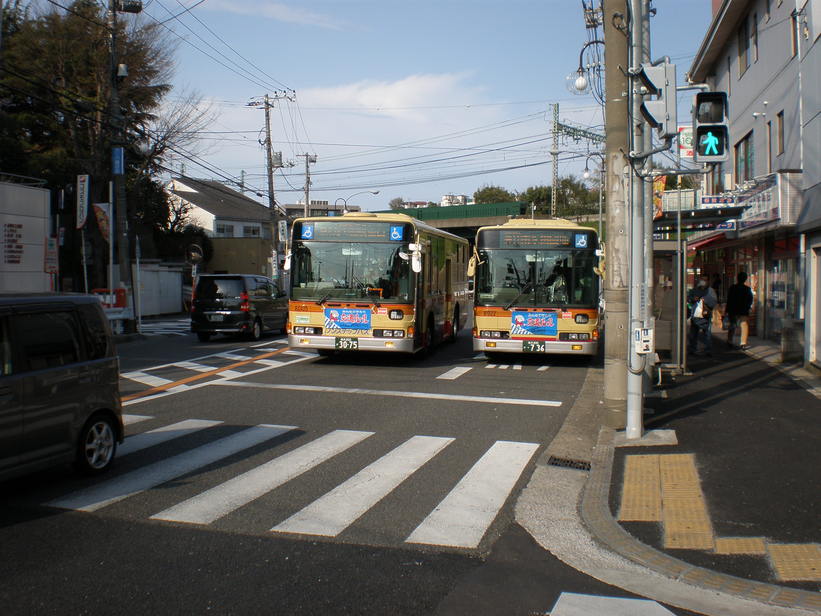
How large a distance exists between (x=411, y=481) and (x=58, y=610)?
3570 millimetres

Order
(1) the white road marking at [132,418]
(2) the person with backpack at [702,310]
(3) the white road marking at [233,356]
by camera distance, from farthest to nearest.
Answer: (3) the white road marking at [233,356]
(2) the person with backpack at [702,310]
(1) the white road marking at [132,418]

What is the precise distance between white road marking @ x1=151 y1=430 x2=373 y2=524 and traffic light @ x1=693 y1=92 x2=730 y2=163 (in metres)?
5.02

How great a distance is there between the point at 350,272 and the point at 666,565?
35.9ft

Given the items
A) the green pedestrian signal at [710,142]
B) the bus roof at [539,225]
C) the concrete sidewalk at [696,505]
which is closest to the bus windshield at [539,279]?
the bus roof at [539,225]

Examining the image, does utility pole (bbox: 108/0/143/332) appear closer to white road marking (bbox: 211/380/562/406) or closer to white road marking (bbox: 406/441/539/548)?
white road marking (bbox: 211/380/562/406)

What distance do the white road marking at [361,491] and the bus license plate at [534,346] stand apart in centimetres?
703

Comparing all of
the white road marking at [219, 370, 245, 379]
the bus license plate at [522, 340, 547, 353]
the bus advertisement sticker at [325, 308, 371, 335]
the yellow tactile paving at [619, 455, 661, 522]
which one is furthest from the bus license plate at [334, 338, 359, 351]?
the yellow tactile paving at [619, 455, 661, 522]

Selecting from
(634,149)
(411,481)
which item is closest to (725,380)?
(634,149)

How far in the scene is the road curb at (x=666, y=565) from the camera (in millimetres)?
4523

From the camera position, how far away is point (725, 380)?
13172mm

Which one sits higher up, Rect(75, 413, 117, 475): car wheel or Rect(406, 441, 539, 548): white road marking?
Rect(75, 413, 117, 475): car wheel

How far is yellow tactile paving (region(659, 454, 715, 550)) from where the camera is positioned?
18.1ft

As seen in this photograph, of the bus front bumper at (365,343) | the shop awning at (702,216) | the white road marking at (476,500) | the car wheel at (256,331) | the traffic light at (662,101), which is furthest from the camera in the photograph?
the car wheel at (256,331)

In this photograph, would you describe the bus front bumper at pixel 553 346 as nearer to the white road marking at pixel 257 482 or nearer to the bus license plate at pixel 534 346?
the bus license plate at pixel 534 346
